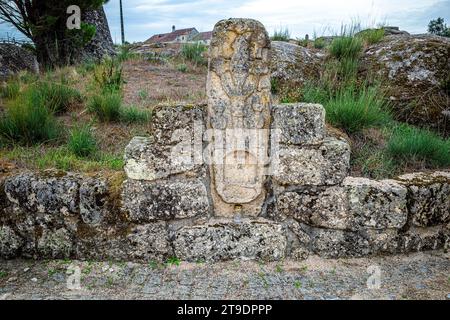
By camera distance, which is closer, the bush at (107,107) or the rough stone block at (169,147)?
the rough stone block at (169,147)

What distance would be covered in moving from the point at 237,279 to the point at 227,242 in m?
0.33

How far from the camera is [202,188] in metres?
3.08

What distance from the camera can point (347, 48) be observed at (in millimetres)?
5578

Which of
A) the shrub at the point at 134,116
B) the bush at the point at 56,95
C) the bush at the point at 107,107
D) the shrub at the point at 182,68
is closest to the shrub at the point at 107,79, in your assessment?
the bush at the point at 56,95

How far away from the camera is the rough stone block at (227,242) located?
308 cm

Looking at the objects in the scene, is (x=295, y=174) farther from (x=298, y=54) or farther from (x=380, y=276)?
(x=298, y=54)

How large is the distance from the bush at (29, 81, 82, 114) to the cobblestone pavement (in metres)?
2.13

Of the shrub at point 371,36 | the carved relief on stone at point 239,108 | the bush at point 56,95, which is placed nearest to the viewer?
the carved relief on stone at point 239,108

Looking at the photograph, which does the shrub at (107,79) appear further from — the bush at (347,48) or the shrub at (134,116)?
the bush at (347,48)

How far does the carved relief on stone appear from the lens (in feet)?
9.75

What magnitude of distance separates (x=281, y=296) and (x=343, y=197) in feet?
3.10

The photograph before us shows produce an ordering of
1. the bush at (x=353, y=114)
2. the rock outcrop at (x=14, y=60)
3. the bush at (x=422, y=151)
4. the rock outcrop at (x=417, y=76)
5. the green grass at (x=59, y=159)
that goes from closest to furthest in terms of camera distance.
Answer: the green grass at (x=59, y=159), the bush at (x=422, y=151), the bush at (x=353, y=114), the rock outcrop at (x=417, y=76), the rock outcrop at (x=14, y=60)

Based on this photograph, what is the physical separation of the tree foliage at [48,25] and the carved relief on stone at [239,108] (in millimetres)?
4620
